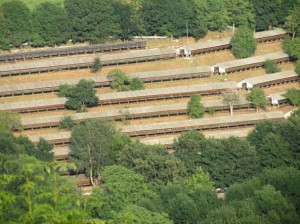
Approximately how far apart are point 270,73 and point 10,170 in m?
35.4

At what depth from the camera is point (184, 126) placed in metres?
80.9

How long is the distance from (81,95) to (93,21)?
11584 millimetres

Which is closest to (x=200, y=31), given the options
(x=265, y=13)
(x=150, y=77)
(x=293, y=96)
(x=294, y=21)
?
(x=265, y=13)

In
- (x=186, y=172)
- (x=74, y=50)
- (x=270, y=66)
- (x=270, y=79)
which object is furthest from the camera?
(x=74, y=50)

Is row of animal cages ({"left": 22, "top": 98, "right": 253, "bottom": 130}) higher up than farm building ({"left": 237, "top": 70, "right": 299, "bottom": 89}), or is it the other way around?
farm building ({"left": 237, "top": 70, "right": 299, "bottom": 89})

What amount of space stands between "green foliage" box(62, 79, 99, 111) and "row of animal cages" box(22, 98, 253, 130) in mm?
1444

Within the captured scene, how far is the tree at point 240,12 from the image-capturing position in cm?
9469

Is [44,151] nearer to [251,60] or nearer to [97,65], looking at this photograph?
[97,65]

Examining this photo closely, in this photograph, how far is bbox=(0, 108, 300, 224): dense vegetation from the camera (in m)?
60.4

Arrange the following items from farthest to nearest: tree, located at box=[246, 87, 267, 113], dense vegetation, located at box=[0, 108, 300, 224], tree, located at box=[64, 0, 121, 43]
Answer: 1. tree, located at box=[64, 0, 121, 43]
2. tree, located at box=[246, 87, 267, 113]
3. dense vegetation, located at box=[0, 108, 300, 224]

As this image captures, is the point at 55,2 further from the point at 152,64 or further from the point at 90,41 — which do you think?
the point at 152,64

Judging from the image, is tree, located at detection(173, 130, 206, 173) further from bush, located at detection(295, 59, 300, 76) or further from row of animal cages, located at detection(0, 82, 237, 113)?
bush, located at detection(295, 59, 300, 76)

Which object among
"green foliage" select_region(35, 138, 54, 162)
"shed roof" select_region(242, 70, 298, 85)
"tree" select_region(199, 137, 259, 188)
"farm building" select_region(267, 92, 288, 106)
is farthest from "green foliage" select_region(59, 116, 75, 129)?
"farm building" select_region(267, 92, 288, 106)

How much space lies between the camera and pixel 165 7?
307 feet
